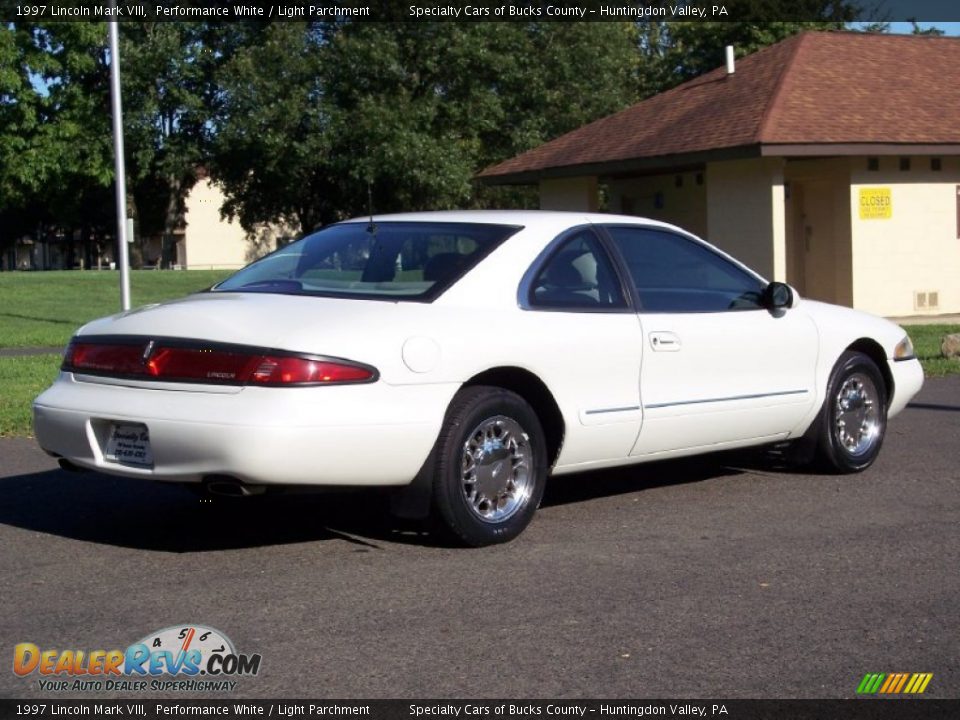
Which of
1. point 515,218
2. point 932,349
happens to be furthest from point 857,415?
point 932,349

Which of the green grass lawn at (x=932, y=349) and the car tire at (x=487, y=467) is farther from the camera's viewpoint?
the green grass lawn at (x=932, y=349)

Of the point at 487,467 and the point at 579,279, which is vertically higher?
the point at 579,279

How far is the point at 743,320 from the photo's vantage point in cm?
755

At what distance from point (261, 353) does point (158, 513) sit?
1861 millimetres

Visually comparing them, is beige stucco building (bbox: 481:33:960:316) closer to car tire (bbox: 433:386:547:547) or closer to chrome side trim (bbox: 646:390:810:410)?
chrome side trim (bbox: 646:390:810:410)

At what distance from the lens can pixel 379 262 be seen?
678 cm

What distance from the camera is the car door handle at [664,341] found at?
22.9ft

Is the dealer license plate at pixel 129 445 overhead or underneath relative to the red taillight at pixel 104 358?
underneath

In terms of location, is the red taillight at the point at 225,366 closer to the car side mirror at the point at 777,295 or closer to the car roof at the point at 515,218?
the car roof at the point at 515,218

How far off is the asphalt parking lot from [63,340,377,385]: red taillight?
2.68ft

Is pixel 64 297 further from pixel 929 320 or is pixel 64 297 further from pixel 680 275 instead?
pixel 680 275

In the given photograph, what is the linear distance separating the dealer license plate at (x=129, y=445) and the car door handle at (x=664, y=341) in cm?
253

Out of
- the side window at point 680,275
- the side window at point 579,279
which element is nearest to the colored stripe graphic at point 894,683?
the side window at point 579,279

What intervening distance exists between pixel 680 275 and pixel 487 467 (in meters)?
1.83
